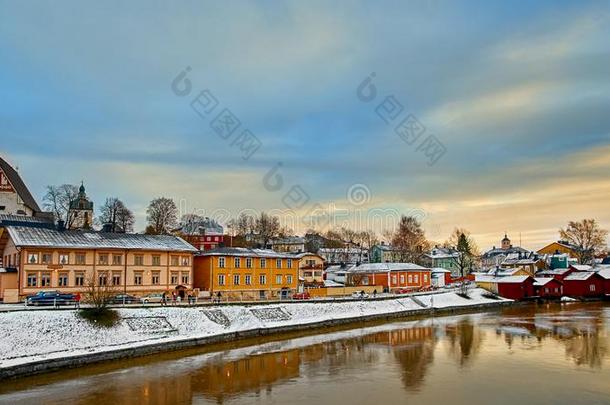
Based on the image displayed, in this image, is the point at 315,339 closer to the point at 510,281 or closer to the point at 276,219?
the point at 510,281

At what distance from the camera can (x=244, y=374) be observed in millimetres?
25266

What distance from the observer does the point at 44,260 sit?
39438mm

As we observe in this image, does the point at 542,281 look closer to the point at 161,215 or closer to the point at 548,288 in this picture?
the point at 548,288

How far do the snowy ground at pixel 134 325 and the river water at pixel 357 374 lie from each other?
1942 millimetres

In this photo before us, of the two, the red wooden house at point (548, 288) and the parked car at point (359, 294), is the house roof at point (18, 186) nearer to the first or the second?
the parked car at point (359, 294)

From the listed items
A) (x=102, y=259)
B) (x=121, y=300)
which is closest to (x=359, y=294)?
(x=102, y=259)

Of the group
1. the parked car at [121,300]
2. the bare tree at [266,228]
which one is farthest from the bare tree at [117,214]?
the parked car at [121,300]

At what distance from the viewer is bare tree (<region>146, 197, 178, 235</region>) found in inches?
3305

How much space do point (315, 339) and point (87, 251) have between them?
62.7ft

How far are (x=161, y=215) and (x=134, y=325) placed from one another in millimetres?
54334

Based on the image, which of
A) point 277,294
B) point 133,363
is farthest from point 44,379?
point 277,294

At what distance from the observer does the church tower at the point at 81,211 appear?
82.0 m

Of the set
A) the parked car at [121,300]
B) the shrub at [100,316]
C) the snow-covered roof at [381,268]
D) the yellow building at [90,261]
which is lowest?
the shrub at [100,316]

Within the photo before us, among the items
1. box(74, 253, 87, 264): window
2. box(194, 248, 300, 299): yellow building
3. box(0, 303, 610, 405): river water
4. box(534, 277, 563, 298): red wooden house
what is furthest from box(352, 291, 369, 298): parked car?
box(534, 277, 563, 298): red wooden house
